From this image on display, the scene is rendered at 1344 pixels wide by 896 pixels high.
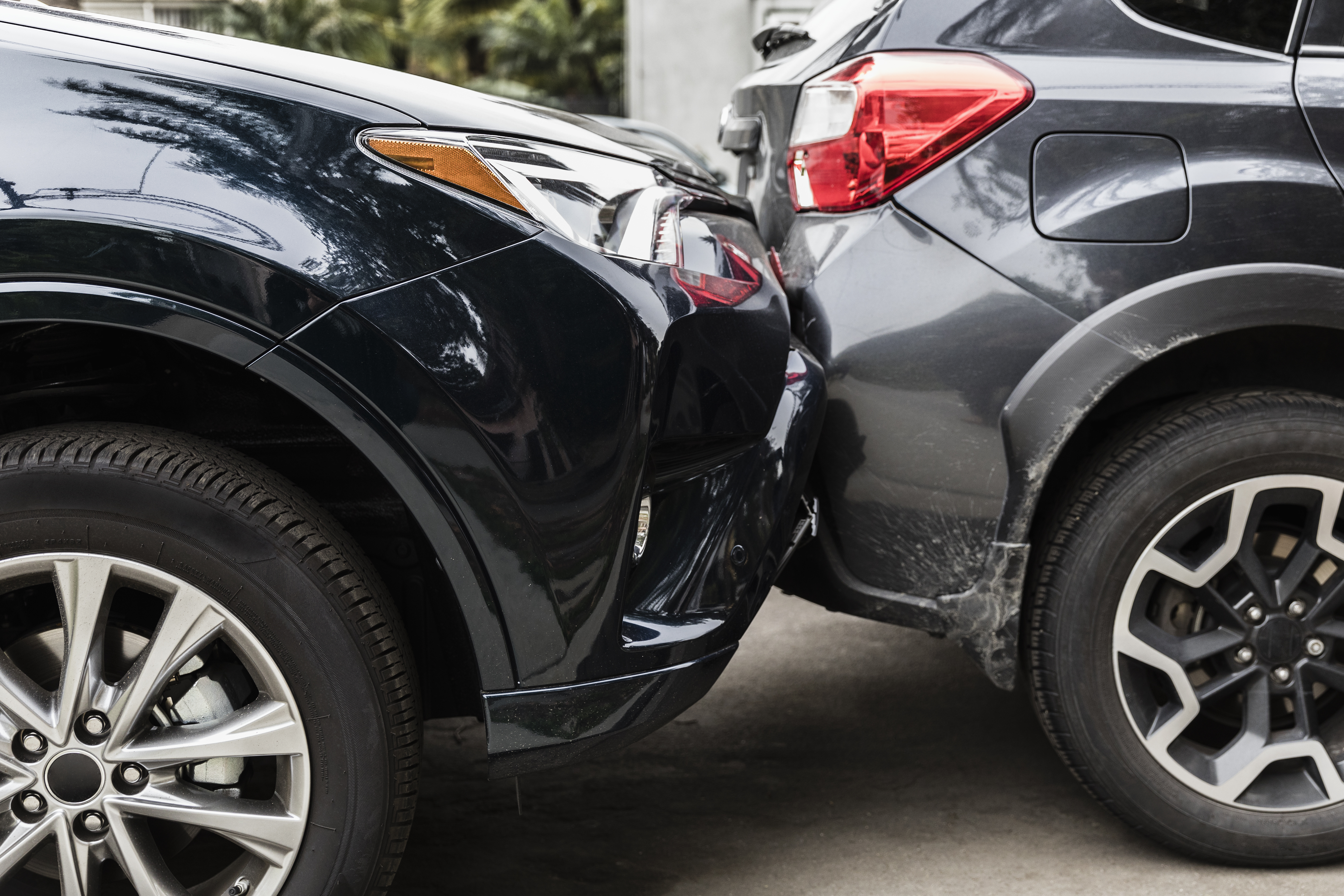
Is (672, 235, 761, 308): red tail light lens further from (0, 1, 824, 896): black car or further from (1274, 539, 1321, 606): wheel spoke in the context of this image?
(1274, 539, 1321, 606): wheel spoke

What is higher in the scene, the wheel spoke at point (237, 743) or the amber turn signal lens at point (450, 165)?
the amber turn signal lens at point (450, 165)

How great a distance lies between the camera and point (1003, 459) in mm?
1982

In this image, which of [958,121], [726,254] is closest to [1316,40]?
[958,121]

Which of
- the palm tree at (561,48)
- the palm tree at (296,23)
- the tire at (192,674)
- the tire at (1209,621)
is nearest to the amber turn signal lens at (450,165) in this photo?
the tire at (192,674)

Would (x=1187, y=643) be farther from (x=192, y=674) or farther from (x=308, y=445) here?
(x=192, y=674)

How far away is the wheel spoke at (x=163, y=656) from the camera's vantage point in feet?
5.27

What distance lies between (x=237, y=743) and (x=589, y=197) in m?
0.95

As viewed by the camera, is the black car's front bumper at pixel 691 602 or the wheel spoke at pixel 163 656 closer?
the wheel spoke at pixel 163 656

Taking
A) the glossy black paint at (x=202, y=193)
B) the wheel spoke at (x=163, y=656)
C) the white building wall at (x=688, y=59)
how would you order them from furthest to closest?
A: 1. the white building wall at (x=688, y=59)
2. the wheel spoke at (x=163, y=656)
3. the glossy black paint at (x=202, y=193)

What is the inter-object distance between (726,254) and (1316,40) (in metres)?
1.07

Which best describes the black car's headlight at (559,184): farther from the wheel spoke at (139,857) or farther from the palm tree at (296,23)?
the palm tree at (296,23)

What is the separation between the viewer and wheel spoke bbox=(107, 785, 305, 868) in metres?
1.65

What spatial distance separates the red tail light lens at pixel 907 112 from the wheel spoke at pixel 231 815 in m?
1.34

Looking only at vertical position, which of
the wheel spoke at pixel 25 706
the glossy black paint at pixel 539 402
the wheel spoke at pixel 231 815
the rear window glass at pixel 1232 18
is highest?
the rear window glass at pixel 1232 18
